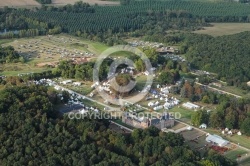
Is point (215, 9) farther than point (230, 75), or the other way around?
point (215, 9)

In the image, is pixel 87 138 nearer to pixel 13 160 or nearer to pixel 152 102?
pixel 13 160

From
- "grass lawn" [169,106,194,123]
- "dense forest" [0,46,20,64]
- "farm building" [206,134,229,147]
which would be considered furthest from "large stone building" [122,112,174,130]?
"dense forest" [0,46,20,64]

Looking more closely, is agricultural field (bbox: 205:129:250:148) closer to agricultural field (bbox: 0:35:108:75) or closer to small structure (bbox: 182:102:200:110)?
small structure (bbox: 182:102:200:110)

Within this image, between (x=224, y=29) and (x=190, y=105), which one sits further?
(x=224, y=29)

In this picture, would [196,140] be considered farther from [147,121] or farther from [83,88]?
[83,88]

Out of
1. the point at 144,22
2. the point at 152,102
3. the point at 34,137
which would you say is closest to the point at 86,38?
the point at 144,22

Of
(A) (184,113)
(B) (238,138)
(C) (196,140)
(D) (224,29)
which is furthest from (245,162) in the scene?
(D) (224,29)

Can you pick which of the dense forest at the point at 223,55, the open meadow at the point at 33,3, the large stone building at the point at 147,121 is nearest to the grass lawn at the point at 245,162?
the large stone building at the point at 147,121
